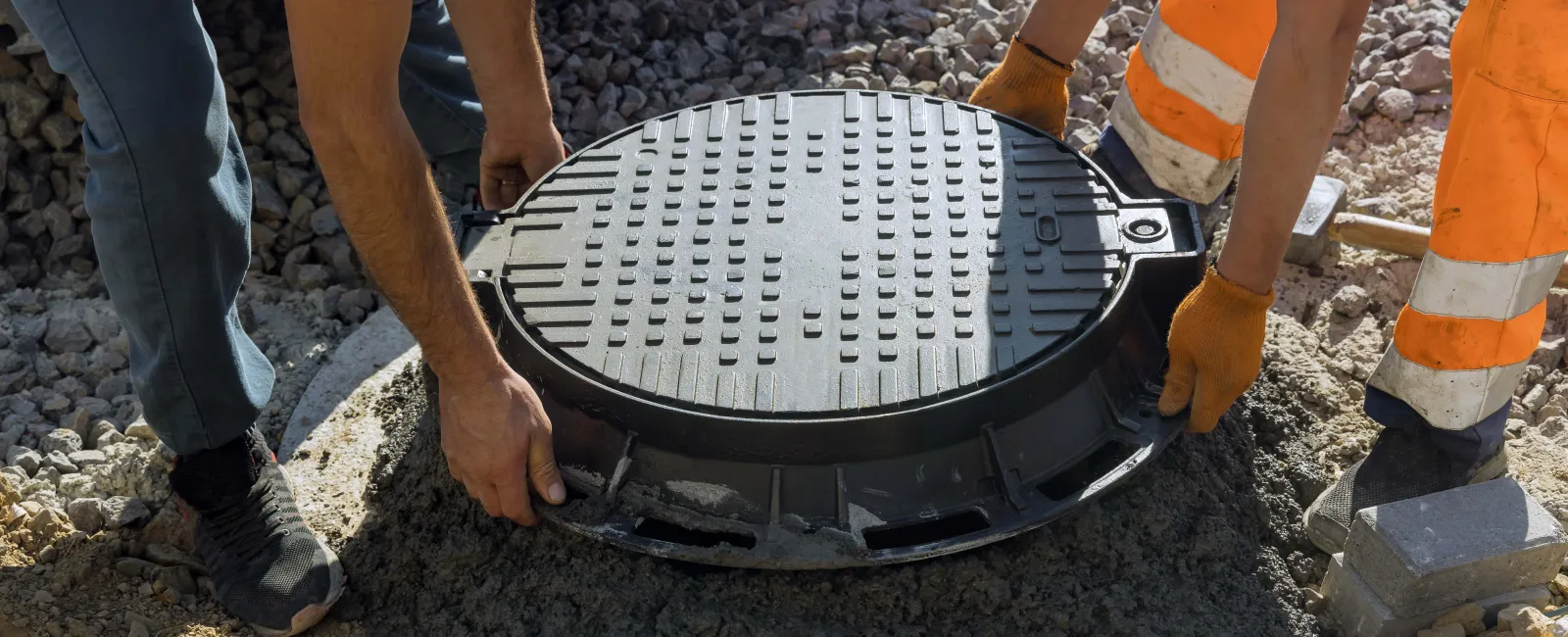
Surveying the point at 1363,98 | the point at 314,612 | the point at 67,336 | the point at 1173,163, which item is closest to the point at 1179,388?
the point at 1173,163

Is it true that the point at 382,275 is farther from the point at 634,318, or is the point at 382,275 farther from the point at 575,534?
the point at 575,534

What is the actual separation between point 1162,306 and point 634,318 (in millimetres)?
998

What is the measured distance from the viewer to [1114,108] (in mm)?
3031

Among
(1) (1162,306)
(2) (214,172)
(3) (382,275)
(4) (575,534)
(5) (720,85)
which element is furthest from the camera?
(5) (720,85)

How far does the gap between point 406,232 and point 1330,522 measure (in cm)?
174

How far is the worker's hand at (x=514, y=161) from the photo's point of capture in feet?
8.34

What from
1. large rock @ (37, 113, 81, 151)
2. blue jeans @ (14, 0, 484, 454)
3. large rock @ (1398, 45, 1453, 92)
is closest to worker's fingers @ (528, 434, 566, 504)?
blue jeans @ (14, 0, 484, 454)

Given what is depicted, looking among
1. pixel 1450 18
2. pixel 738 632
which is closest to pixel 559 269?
pixel 738 632

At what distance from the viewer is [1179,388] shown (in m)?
2.12

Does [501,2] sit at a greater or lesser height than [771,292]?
greater

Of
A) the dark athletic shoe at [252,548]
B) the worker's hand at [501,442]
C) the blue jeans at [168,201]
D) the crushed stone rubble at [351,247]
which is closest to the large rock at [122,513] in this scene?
the crushed stone rubble at [351,247]

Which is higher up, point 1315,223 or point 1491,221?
point 1491,221

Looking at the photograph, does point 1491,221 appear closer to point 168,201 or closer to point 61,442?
point 168,201

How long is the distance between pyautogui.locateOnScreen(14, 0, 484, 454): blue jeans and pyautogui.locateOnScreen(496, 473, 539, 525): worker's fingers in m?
0.59
